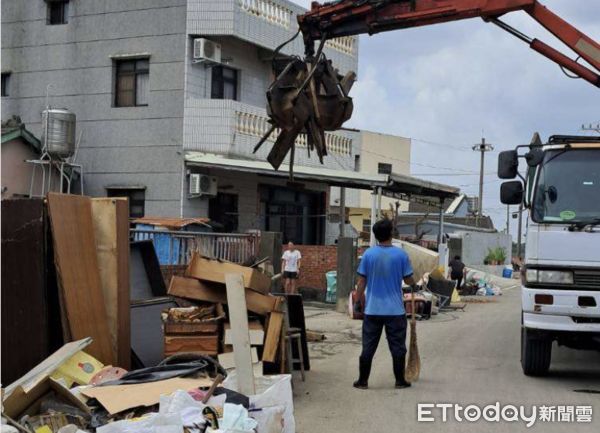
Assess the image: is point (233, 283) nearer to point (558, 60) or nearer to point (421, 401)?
point (421, 401)

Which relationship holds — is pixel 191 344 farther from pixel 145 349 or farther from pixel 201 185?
pixel 201 185

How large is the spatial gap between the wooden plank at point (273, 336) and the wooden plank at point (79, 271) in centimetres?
157

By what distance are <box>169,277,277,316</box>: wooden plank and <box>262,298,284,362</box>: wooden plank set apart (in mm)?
127

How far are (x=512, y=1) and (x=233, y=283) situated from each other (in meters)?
5.94

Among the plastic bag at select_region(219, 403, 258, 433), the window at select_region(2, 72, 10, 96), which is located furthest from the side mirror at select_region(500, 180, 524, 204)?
the window at select_region(2, 72, 10, 96)

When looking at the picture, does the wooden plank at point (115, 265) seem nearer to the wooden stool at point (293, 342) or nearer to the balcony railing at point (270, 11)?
the wooden stool at point (293, 342)

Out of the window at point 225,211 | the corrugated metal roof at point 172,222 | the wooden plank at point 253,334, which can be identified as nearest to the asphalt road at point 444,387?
the wooden plank at point 253,334

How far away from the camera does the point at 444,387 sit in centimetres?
871

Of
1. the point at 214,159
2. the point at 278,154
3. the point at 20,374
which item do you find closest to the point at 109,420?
the point at 20,374

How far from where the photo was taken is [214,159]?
18.3m

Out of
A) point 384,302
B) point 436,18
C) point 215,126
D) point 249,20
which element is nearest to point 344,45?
point 249,20

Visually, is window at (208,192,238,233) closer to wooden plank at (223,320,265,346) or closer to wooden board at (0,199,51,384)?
wooden plank at (223,320,265,346)

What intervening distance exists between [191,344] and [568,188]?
4674 mm

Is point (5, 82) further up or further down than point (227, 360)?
further up
